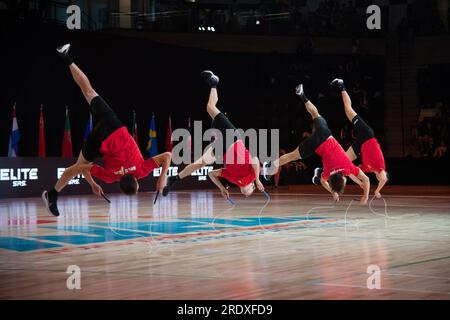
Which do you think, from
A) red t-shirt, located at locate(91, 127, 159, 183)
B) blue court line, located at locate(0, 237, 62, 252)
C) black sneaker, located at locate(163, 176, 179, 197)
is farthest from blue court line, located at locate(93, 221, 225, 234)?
blue court line, located at locate(0, 237, 62, 252)

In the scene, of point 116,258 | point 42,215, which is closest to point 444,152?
point 42,215

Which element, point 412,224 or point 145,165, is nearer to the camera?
point 145,165

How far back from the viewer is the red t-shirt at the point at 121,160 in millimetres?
11195

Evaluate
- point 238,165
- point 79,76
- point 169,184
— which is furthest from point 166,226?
point 79,76

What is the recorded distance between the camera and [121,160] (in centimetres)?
1118

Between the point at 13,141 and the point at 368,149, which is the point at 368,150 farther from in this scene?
the point at 13,141

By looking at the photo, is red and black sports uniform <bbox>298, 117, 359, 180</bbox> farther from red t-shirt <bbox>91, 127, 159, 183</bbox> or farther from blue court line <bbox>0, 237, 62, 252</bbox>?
blue court line <bbox>0, 237, 62, 252</bbox>

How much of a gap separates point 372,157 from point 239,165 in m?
4.31

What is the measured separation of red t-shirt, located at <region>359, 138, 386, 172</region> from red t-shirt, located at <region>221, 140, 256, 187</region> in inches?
151

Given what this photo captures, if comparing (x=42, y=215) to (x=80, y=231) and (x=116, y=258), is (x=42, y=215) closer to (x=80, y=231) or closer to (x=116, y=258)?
(x=80, y=231)

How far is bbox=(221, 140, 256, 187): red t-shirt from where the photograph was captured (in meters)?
12.8

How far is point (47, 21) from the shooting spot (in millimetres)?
24750

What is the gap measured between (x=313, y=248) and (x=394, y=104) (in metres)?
24.1
